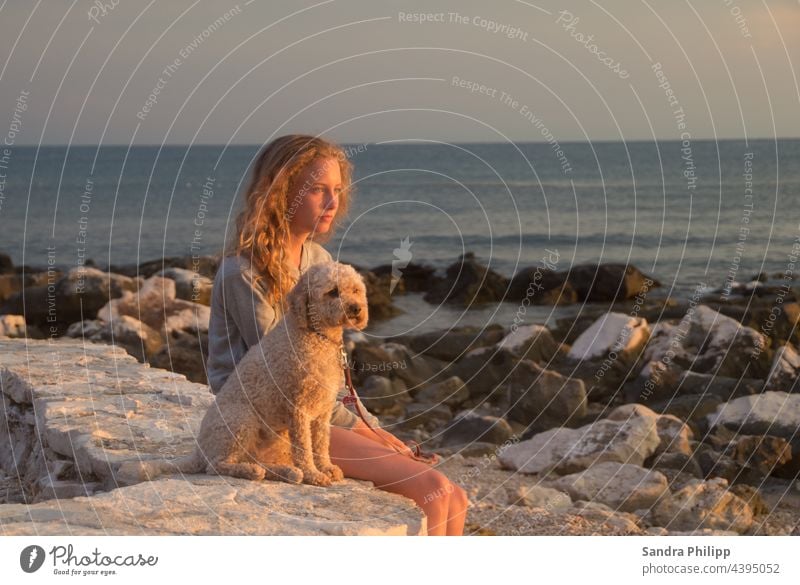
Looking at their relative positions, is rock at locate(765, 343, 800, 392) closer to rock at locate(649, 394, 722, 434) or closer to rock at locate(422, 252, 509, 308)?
rock at locate(649, 394, 722, 434)

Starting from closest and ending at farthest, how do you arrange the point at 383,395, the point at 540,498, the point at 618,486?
the point at 540,498 → the point at 618,486 → the point at 383,395

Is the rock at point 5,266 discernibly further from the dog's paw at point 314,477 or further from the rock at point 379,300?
the dog's paw at point 314,477

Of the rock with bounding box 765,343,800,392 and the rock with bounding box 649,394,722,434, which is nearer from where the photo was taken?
the rock with bounding box 649,394,722,434

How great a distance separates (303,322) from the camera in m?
4.28

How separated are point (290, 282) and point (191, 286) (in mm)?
12109

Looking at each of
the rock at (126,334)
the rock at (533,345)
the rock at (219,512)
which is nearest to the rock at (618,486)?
the rock at (219,512)

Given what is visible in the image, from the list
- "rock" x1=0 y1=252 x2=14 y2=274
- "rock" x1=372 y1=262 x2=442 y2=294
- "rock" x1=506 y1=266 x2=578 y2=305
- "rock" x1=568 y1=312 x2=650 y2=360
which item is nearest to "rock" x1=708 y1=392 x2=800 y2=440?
"rock" x1=568 y1=312 x2=650 y2=360

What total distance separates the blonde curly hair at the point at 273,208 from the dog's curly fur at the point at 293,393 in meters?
0.55

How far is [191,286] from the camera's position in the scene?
16.7 meters

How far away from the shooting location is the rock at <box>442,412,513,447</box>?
33.2 ft

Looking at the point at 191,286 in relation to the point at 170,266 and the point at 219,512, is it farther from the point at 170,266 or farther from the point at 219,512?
the point at 219,512

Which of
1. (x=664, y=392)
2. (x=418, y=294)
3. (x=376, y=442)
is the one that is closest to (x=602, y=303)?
(x=418, y=294)

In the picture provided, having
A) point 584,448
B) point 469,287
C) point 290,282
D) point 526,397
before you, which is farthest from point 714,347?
point 290,282

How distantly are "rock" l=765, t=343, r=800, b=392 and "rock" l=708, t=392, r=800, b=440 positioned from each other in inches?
47.2
